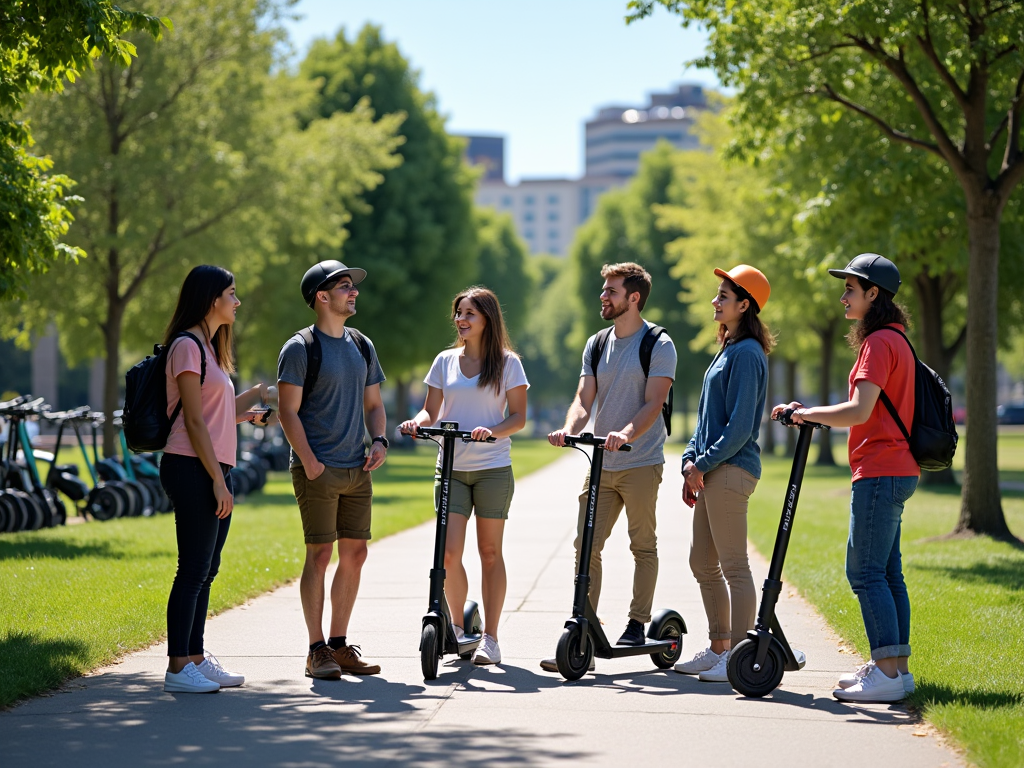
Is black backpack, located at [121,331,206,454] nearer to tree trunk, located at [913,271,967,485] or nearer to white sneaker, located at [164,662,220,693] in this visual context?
white sneaker, located at [164,662,220,693]

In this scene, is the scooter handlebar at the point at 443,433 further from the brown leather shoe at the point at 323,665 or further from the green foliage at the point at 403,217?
the green foliage at the point at 403,217

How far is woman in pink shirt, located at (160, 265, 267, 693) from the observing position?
6.45 meters

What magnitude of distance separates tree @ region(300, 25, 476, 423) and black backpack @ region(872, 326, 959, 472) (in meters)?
32.1

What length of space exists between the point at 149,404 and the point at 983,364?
10064mm

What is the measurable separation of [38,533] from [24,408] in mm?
1495

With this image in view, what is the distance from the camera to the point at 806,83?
48.4 ft

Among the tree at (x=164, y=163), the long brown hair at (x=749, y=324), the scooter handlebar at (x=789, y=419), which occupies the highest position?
the tree at (x=164, y=163)

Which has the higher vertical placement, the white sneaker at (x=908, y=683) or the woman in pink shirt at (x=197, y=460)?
the woman in pink shirt at (x=197, y=460)

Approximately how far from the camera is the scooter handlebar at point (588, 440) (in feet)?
21.9

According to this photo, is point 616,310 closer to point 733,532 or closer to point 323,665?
point 733,532

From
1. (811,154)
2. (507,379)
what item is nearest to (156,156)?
(811,154)

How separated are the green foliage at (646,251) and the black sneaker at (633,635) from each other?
1768 inches

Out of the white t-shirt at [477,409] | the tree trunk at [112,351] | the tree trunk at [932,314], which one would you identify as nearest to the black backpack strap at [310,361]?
the white t-shirt at [477,409]

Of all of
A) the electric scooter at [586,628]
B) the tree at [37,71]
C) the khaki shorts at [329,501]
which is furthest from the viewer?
the tree at [37,71]
